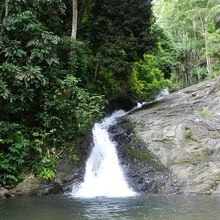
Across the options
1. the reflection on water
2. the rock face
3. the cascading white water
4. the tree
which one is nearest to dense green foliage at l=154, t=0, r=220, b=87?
the rock face

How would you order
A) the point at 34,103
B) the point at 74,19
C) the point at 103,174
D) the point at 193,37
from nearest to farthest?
the point at 103,174, the point at 34,103, the point at 74,19, the point at 193,37

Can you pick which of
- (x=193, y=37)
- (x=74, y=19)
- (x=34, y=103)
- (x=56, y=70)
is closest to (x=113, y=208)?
(x=34, y=103)

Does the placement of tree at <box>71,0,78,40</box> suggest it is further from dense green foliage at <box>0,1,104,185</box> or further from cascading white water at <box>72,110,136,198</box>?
cascading white water at <box>72,110,136,198</box>

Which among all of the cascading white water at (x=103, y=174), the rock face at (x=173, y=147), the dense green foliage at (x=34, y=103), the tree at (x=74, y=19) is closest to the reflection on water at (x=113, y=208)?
the cascading white water at (x=103, y=174)

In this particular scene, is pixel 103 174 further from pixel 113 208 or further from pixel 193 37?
pixel 193 37

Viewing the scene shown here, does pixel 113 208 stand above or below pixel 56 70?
below

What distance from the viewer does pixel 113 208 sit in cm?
1145

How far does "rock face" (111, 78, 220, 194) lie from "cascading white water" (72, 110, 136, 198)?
0.37 m

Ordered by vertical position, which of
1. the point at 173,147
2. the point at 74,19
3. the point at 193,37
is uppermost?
the point at 193,37

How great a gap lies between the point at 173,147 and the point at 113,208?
553 centimetres

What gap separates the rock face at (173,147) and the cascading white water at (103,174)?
14.6 inches

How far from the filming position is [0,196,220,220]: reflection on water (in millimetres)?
10416

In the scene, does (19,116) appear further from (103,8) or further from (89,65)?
(103,8)

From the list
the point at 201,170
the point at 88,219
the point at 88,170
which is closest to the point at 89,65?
the point at 88,170
